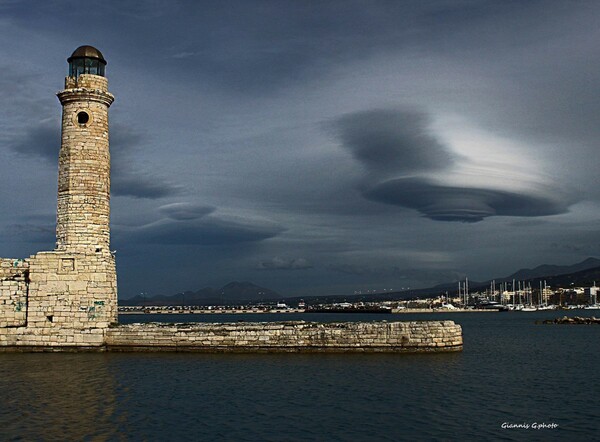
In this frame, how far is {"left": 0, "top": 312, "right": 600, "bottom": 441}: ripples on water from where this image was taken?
45.4 ft

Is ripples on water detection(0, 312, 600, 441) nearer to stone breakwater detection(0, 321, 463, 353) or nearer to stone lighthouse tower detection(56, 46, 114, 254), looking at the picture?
stone breakwater detection(0, 321, 463, 353)

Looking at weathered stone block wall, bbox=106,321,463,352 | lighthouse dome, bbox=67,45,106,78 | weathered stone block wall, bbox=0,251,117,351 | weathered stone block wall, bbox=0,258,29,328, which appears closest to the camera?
weathered stone block wall, bbox=106,321,463,352

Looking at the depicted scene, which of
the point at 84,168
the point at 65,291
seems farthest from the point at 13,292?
the point at 84,168

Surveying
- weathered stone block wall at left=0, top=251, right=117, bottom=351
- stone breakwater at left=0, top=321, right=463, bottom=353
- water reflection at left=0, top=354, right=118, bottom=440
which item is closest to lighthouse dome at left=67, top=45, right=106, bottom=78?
weathered stone block wall at left=0, top=251, right=117, bottom=351

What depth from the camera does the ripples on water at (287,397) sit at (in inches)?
544

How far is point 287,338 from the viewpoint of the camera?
25312 millimetres

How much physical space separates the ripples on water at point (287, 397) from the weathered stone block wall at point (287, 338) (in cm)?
48

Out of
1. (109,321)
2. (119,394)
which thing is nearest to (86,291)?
(109,321)

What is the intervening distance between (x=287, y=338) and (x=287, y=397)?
301 inches

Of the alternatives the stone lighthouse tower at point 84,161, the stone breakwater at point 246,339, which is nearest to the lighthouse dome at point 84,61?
the stone lighthouse tower at point 84,161

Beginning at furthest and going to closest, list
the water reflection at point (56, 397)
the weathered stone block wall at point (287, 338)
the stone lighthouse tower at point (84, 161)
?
the stone lighthouse tower at point (84, 161)
the weathered stone block wall at point (287, 338)
the water reflection at point (56, 397)

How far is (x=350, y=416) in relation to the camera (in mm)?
15266

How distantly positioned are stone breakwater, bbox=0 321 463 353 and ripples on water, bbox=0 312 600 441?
0.49m

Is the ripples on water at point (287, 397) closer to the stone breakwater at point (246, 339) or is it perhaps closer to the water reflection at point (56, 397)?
the water reflection at point (56, 397)
